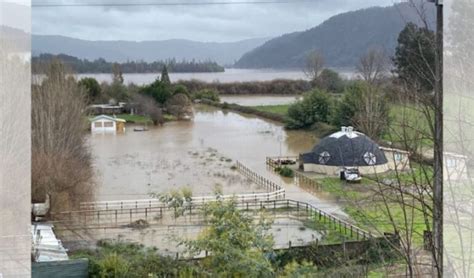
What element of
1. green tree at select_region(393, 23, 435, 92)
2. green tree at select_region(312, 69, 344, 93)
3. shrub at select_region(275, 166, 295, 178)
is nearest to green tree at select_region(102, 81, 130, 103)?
green tree at select_region(312, 69, 344, 93)

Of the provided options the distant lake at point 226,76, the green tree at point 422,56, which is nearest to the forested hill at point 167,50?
the distant lake at point 226,76

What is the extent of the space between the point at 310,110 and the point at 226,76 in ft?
19.8

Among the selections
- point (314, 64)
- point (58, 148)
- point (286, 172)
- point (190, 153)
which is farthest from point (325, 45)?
point (58, 148)

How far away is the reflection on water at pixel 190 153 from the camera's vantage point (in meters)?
7.20

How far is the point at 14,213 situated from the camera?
2.17 feet

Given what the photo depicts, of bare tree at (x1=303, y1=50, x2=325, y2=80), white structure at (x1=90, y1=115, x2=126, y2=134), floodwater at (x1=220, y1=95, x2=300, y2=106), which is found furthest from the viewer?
floodwater at (x1=220, y1=95, x2=300, y2=106)

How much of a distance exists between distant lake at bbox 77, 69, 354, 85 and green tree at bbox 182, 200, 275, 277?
12.7 metres

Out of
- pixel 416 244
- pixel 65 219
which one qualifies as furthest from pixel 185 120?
pixel 416 244

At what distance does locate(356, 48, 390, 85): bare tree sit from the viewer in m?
2.14

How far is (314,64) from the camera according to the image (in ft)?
47.2

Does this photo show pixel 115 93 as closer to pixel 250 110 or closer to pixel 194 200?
pixel 250 110

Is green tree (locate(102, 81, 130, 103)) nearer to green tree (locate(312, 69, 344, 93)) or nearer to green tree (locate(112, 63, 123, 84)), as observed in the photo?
green tree (locate(112, 63, 123, 84))

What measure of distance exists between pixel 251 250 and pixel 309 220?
10.9 feet

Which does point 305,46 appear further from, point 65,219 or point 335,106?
point 65,219
